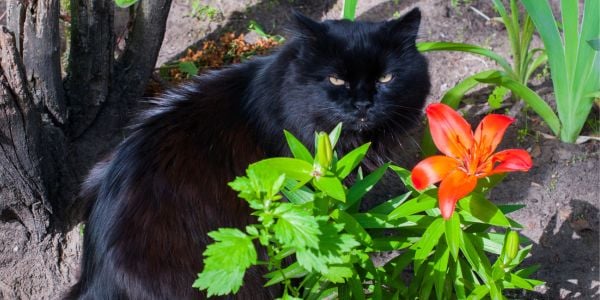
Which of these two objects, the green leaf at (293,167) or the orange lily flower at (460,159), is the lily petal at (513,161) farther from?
the green leaf at (293,167)

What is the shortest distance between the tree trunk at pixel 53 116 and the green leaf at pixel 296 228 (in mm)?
1084

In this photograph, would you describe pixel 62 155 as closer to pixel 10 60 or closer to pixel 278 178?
pixel 10 60

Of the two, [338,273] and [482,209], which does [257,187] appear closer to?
[338,273]

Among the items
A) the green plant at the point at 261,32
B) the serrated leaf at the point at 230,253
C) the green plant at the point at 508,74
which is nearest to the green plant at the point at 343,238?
the serrated leaf at the point at 230,253

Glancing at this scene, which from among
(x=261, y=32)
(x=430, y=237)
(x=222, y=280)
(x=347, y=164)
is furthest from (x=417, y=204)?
(x=261, y=32)

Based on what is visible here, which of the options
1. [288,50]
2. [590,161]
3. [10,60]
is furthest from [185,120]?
[590,161]

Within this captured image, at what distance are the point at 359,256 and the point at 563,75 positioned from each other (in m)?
1.22

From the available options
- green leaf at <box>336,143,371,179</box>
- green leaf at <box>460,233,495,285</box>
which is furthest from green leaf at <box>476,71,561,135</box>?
green leaf at <box>336,143,371,179</box>

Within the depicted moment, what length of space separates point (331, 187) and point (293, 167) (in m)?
0.10

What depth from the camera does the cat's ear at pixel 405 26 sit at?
175 cm

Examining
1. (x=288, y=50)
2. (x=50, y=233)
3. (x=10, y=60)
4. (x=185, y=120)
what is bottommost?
(x=50, y=233)

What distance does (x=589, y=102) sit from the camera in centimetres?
222

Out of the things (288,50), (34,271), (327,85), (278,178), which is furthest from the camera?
(34,271)

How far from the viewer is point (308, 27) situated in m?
1.73
